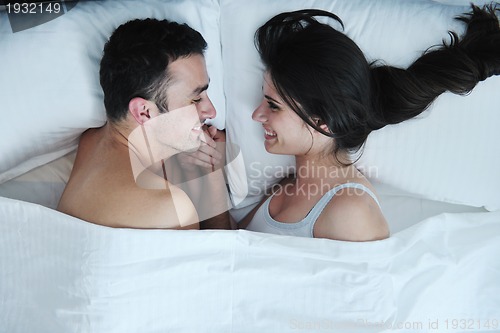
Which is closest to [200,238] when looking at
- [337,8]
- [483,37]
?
[337,8]

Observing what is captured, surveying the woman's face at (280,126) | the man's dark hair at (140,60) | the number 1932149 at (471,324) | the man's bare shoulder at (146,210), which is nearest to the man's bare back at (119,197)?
the man's bare shoulder at (146,210)

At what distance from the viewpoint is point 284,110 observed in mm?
1163

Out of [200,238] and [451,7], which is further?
[451,7]

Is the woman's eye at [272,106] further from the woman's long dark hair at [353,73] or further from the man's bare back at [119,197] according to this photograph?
the man's bare back at [119,197]

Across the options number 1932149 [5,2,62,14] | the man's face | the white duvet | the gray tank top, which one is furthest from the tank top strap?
number 1932149 [5,2,62,14]

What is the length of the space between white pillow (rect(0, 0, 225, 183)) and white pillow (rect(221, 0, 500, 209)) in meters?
0.09

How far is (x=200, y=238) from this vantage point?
106 centimetres

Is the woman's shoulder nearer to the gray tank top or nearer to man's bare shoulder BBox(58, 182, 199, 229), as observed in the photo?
the gray tank top

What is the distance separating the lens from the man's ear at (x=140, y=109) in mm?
1119

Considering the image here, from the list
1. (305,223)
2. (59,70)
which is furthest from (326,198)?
(59,70)

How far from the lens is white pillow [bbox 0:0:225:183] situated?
116 cm

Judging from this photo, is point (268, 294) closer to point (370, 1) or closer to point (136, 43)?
point (136, 43)

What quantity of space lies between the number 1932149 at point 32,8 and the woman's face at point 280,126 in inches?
20.6

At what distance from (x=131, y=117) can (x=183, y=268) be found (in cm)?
36
